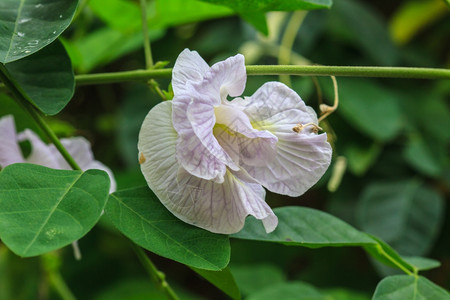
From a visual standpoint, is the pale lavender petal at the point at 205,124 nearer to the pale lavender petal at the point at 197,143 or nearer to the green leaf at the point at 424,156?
the pale lavender petal at the point at 197,143

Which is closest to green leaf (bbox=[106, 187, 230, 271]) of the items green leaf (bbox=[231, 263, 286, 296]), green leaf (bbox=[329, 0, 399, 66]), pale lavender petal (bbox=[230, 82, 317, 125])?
pale lavender petal (bbox=[230, 82, 317, 125])

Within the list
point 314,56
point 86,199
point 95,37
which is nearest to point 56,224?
point 86,199

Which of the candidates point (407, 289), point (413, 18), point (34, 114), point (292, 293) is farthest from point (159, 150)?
point (413, 18)

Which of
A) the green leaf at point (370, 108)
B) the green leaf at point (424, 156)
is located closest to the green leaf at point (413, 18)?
the green leaf at point (370, 108)

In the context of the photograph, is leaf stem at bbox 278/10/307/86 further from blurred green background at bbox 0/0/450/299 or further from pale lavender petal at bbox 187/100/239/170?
pale lavender petal at bbox 187/100/239/170

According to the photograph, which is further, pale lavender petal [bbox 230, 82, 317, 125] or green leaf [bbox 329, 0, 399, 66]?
green leaf [bbox 329, 0, 399, 66]

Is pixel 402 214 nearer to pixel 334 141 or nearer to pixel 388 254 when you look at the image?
pixel 334 141

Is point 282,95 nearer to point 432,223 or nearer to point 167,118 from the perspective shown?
point 167,118
